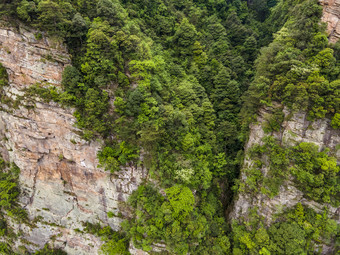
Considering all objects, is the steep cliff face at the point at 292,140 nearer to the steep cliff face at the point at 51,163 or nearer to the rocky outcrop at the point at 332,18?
the rocky outcrop at the point at 332,18

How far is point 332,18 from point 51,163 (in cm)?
3447

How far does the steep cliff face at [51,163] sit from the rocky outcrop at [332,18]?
23.8 metres

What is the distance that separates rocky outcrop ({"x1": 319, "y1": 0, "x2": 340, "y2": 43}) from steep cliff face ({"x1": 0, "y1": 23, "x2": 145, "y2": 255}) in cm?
2375

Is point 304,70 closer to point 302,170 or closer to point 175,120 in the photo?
point 302,170

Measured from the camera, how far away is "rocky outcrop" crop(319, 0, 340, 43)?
1858 cm

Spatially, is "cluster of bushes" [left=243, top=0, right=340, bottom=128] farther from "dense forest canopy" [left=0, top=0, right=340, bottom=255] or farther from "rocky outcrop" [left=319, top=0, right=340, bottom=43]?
"rocky outcrop" [left=319, top=0, right=340, bottom=43]

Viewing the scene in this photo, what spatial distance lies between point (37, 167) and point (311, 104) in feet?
104

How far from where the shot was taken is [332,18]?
61.4 ft

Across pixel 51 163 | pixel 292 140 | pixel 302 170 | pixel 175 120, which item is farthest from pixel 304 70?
pixel 51 163

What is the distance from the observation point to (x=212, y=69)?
29.6 metres

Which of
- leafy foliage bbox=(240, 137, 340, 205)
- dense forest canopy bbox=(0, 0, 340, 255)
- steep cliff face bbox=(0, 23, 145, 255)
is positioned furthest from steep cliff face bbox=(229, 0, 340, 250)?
steep cliff face bbox=(0, 23, 145, 255)

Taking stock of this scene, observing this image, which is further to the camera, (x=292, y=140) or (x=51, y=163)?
(x=51, y=163)

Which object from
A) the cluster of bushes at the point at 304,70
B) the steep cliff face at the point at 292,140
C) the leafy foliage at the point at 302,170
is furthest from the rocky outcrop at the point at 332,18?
the leafy foliage at the point at 302,170

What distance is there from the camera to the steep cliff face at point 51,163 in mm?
19656
